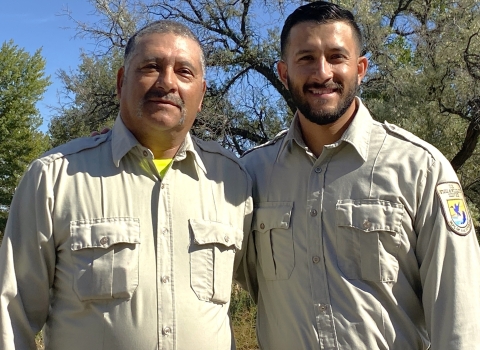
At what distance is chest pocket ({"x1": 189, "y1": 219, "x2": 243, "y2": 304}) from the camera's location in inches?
94.9

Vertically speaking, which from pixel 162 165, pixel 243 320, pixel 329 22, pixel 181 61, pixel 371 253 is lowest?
pixel 243 320

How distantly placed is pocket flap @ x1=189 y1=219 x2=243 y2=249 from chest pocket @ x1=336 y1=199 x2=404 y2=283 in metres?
0.51

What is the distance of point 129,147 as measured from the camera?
2469 millimetres

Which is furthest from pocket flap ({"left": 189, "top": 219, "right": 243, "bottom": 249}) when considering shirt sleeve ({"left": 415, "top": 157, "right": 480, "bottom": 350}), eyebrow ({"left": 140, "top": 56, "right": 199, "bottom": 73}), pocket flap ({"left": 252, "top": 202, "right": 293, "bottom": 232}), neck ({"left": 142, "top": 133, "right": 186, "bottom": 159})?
shirt sleeve ({"left": 415, "top": 157, "right": 480, "bottom": 350})

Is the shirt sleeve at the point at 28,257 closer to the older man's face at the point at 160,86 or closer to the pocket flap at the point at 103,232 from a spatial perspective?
the pocket flap at the point at 103,232

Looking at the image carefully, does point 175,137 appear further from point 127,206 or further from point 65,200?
point 65,200

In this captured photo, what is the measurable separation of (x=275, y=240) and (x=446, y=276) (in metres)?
0.79

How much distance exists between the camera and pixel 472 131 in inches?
392

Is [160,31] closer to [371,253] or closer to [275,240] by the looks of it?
[275,240]

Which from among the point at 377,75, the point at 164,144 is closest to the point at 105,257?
the point at 164,144

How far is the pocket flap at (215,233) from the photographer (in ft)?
8.01

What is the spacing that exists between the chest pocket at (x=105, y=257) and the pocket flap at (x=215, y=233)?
0.88ft

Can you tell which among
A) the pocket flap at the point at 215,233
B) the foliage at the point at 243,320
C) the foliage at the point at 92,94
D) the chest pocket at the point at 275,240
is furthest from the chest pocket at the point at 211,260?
the foliage at the point at 92,94

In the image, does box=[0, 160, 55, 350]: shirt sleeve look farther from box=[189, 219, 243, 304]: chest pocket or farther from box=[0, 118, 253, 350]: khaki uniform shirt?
box=[189, 219, 243, 304]: chest pocket
